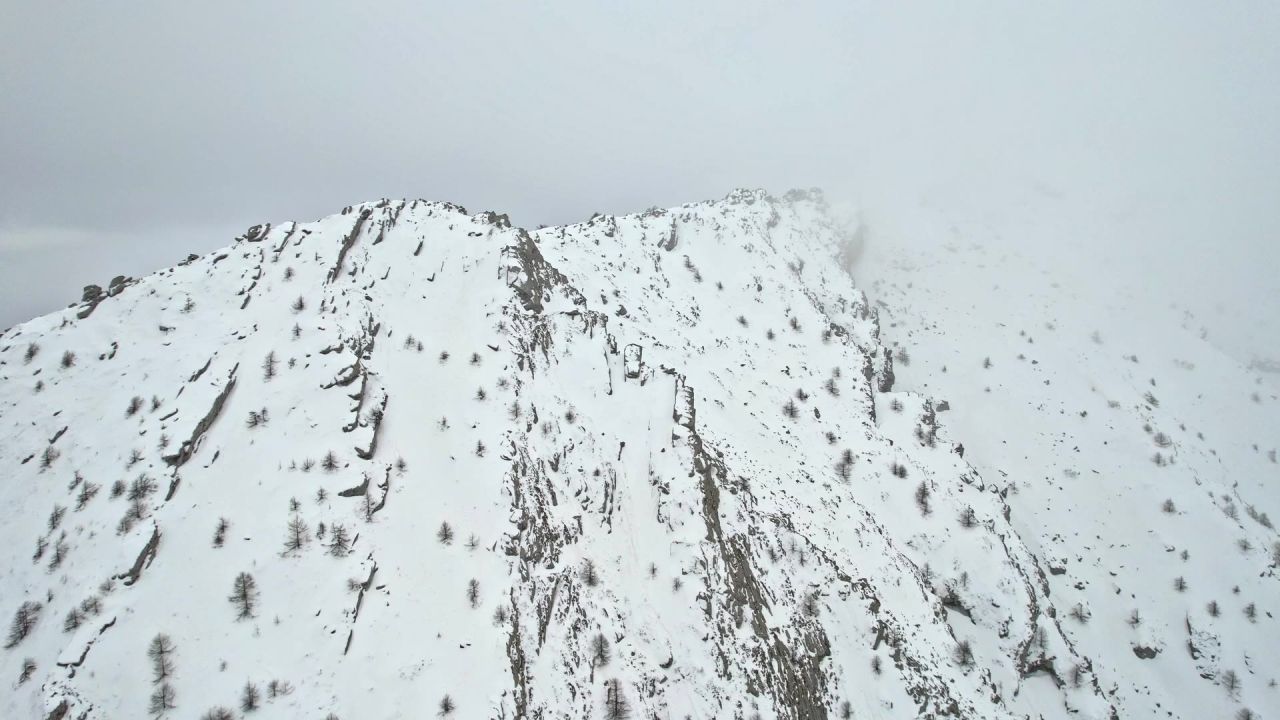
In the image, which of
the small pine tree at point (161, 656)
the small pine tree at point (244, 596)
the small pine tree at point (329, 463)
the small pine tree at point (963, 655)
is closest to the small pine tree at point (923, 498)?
the small pine tree at point (963, 655)

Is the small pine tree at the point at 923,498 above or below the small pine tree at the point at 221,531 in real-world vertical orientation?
above

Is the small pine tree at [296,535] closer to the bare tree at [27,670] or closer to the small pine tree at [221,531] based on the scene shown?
the small pine tree at [221,531]

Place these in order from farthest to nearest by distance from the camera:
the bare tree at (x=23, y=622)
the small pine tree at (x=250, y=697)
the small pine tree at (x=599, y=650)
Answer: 1. the small pine tree at (x=599, y=650)
2. the bare tree at (x=23, y=622)
3. the small pine tree at (x=250, y=697)

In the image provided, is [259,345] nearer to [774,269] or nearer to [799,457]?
[799,457]

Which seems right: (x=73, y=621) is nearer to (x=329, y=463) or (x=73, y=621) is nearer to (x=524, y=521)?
(x=329, y=463)

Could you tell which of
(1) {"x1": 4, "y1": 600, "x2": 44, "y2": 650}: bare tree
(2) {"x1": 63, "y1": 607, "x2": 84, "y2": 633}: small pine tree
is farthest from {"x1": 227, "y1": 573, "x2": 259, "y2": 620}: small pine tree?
(1) {"x1": 4, "y1": 600, "x2": 44, "y2": 650}: bare tree

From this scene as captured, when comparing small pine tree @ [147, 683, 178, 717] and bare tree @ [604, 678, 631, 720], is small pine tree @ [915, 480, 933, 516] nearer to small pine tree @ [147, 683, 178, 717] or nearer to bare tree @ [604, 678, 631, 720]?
bare tree @ [604, 678, 631, 720]
